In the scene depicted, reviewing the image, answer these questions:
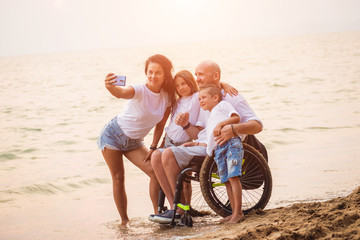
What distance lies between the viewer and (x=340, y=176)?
644 centimetres

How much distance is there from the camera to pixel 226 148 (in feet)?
13.7

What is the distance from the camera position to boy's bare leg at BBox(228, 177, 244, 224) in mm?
4148

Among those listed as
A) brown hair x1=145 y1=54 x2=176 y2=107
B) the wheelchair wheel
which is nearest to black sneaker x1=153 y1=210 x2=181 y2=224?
the wheelchair wheel

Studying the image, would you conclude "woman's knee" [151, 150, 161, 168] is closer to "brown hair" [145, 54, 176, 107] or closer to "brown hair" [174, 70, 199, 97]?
"brown hair" [145, 54, 176, 107]

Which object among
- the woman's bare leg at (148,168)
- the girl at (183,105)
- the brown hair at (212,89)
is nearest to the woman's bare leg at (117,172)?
the woman's bare leg at (148,168)

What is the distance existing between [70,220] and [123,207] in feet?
3.88

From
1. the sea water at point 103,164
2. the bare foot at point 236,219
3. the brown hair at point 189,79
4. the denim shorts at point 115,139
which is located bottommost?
the sea water at point 103,164

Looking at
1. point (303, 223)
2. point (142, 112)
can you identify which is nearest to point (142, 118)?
point (142, 112)

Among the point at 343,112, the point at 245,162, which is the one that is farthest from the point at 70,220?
the point at 343,112

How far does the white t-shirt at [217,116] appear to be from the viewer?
4.25 meters

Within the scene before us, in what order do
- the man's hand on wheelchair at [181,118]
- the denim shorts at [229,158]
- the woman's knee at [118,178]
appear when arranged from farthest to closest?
the woman's knee at [118,178]
the man's hand on wheelchair at [181,118]
the denim shorts at [229,158]

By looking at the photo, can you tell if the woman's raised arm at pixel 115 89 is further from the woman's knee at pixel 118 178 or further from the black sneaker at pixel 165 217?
the black sneaker at pixel 165 217

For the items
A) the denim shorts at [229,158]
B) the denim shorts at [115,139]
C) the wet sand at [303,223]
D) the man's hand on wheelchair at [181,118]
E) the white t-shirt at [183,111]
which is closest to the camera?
the wet sand at [303,223]

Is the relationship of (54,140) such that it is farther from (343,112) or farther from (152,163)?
(152,163)
